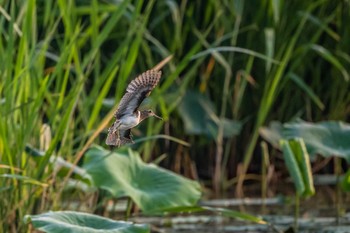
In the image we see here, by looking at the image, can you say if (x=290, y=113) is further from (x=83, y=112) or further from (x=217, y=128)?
(x=83, y=112)

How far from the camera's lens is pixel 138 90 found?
2.89m

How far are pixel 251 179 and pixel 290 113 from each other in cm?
38

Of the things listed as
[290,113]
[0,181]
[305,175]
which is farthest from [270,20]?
[0,181]

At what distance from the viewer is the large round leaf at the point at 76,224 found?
10.3ft

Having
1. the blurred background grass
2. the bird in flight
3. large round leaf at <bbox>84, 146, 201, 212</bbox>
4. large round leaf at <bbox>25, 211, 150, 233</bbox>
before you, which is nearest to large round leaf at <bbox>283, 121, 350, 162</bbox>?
the blurred background grass

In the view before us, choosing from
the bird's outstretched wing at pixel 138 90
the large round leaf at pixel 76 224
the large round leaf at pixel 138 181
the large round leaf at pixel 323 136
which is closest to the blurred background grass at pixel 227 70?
the large round leaf at pixel 323 136

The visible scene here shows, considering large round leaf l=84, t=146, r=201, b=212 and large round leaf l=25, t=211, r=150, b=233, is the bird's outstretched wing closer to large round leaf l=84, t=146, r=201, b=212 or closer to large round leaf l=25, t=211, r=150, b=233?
large round leaf l=25, t=211, r=150, b=233

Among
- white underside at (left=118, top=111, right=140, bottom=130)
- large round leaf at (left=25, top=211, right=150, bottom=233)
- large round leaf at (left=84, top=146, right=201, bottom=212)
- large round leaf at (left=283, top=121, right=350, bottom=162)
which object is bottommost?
large round leaf at (left=25, top=211, right=150, bottom=233)

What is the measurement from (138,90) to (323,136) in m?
2.00

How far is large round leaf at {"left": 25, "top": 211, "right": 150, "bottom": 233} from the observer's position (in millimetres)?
3133

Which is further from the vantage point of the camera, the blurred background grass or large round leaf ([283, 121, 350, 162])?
the blurred background grass

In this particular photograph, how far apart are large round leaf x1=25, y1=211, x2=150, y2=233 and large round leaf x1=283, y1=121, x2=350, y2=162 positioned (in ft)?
4.72

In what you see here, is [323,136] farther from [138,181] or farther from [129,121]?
[129,121]

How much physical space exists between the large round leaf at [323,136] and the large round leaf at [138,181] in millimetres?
772
